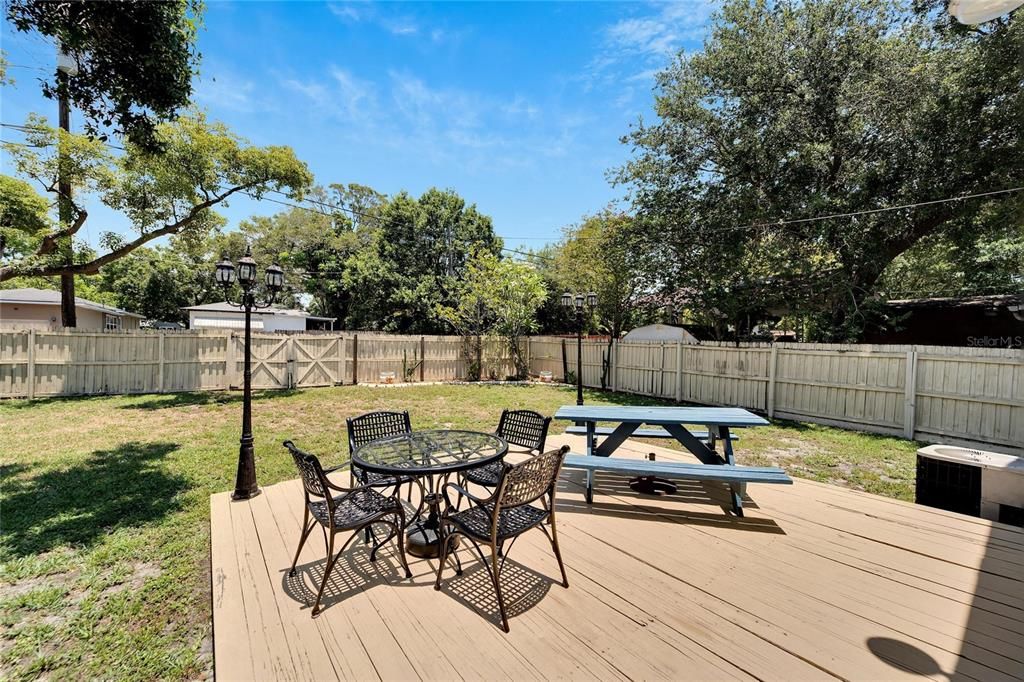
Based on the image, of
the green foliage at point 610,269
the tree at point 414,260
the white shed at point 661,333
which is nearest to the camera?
the green foliage at point 610,269

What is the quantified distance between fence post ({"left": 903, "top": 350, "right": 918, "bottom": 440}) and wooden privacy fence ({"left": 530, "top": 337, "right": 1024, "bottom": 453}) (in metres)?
0.01

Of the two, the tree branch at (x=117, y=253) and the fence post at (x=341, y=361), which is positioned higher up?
the tree branch at (x=117, y=253)

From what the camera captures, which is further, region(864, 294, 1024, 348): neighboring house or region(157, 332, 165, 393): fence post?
region(864, 294, 1024, 348): neighboring house

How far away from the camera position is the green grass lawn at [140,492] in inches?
88.3

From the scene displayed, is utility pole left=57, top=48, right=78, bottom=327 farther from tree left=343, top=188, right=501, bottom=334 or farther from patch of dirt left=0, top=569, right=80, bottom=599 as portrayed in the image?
tree left=343, top=188, right=501, bottom=334

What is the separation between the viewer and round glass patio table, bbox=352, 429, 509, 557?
261 centimetres

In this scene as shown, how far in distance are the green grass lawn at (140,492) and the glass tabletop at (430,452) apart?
4.07 ft

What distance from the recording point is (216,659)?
6.39 ft

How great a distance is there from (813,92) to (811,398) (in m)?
7.25

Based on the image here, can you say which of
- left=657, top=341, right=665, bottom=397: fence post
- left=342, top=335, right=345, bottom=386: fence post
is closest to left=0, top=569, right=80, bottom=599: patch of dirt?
left=342, top=335, right=345, bottom=386: fence post

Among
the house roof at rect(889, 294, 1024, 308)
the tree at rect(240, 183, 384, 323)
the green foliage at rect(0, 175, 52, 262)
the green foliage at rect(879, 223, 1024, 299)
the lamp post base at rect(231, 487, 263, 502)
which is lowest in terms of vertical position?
the lamp post base at rect(231, 487, 263, 502)

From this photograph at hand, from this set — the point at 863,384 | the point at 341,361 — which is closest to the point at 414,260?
the point at 341,361

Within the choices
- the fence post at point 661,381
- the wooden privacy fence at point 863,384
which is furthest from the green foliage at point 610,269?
the wooden privacy fence at point 863,384

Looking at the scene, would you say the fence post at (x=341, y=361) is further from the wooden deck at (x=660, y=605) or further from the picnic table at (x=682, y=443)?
the picnic table at (x=682, y=443)
